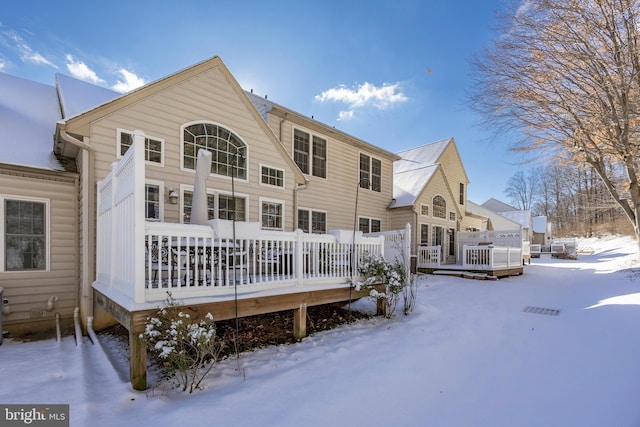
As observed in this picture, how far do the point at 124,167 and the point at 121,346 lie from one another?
9.23ft

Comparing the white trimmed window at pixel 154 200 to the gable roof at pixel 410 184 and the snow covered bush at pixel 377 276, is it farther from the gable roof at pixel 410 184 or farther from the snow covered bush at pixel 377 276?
the gable roof at pixel 410 184

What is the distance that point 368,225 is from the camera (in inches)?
482

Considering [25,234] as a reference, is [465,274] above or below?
below

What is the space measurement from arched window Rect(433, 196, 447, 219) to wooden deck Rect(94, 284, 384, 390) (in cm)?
922

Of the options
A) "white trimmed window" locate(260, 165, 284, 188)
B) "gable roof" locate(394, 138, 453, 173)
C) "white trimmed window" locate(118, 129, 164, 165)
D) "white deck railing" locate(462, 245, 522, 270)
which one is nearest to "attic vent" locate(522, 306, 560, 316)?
"white deck railing" locate(462, 245, 522, 270)

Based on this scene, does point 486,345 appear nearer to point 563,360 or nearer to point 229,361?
point 563,360

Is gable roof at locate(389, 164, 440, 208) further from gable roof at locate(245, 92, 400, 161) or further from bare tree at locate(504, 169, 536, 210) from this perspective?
bare tree at locate(504, 169, 536, 210)

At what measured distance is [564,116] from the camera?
29.1 feet

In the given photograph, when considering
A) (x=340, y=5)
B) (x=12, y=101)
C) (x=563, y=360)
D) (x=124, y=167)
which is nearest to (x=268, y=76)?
(x=340, y=5)

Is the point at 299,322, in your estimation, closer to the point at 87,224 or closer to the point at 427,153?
the point at 87,224

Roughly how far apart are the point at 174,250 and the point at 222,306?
3.73ft

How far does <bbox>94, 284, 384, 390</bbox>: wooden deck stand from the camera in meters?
3.25

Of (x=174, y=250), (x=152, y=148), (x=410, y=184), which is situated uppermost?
(x=410, y=184)

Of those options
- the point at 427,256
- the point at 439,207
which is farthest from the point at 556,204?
the point at 427,256
